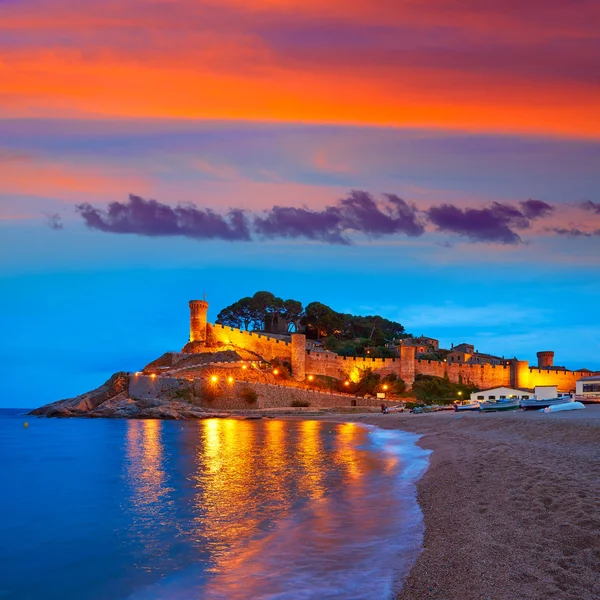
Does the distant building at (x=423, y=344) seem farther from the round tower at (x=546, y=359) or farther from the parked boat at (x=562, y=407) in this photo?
the parked boat at (x=562, y=407)

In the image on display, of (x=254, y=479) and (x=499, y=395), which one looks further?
(x=499, y=395)

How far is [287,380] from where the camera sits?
56469 millimetres

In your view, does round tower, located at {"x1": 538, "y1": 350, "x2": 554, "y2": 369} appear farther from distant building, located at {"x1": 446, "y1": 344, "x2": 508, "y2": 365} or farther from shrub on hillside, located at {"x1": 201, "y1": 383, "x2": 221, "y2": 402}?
shrub on hillside, located at {"x1": 201, "y1": 383, "x2": 221, "y2": 402}

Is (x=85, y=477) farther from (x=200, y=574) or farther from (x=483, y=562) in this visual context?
(x=483, y=562)

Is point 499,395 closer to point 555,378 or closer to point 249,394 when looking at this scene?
point 249,394

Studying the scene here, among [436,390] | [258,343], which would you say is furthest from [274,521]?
[258,343]

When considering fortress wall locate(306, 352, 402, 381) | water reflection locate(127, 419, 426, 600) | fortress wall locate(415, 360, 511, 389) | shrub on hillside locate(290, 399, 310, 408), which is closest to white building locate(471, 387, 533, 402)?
shrub on hillside locate(290, 399, 310, 408)

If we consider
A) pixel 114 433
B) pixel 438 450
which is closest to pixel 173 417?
pixel 114 433

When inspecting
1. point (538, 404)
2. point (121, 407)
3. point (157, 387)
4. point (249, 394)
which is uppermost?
point (157, 387)

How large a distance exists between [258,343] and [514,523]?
54.7 m

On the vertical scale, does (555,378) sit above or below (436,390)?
above

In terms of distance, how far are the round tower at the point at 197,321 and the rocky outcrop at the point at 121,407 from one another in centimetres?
1162

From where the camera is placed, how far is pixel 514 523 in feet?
23.6

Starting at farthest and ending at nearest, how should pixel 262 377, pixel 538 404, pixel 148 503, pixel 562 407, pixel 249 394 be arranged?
pixel 262 377
pixel 249 394
pixel 538 404
pixel 562 407
pixel 148 503
